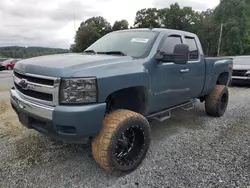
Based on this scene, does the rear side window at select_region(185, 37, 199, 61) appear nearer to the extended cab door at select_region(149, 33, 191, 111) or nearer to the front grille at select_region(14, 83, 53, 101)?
the extended cab door at select_region(149, 33, 191, 111)

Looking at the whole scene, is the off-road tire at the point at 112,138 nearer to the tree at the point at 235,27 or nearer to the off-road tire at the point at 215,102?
the off-road tire at the point at 215,102

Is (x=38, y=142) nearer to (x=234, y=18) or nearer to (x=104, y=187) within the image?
(x=104, y=187)

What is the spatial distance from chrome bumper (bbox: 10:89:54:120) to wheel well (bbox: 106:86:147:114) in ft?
2.94

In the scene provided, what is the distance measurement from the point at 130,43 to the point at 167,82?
0.83m

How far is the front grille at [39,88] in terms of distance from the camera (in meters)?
2.66

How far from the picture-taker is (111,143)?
284 centimetres

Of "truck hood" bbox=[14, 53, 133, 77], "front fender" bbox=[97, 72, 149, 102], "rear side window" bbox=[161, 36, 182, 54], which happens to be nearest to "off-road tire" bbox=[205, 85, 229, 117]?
"rear side window" bbox=[161, 36, 182, 54]

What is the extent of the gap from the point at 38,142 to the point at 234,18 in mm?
47667

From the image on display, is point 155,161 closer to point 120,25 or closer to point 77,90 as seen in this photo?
point 77,90

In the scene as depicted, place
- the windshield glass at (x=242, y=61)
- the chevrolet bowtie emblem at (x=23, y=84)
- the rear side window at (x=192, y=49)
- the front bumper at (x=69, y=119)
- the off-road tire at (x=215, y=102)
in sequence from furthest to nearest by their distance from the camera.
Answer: the windshield glass at (x=242, y=61) → the off-road tire at (x=215, y=102) → the rear side window at (x=192, y=49) → the chevrolet bowtie emblem at (x=23, y=84) → the front bumper at (x=69, y=119)

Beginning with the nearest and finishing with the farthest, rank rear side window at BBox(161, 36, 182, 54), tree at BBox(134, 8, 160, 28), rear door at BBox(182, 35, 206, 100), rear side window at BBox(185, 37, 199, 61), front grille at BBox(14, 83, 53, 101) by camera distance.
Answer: front grille at BBox(14, 83, 53, 101), rear side window at BBox(161, 36, 182, 54), rear door at BBox(182, 35, 206, 100), rear side window at BBox(185, 37, 199, 61), tree at BBox(134, 8, 160, 28)

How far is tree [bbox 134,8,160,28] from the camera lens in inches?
2360

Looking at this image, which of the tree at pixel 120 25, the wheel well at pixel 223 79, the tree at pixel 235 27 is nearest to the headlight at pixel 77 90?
the wheel well at pixel 223 79

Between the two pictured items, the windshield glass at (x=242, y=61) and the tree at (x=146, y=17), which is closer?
the windshield glass at (x=242, y=61)
